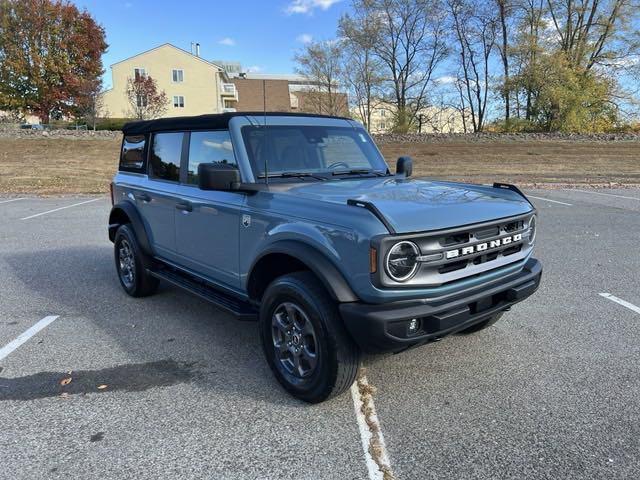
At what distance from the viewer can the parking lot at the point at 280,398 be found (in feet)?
8.30

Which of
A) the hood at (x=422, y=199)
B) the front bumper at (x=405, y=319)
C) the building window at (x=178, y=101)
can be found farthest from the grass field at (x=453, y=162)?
the building window at (x=178, y=101)

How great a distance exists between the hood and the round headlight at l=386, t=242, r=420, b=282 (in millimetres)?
103

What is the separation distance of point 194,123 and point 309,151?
1.06 m

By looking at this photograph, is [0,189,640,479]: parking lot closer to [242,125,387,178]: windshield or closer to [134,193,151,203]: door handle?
[134,193,151,203]: door handle

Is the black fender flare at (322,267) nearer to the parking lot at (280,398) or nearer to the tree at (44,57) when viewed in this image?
the parking lot at (280,398)

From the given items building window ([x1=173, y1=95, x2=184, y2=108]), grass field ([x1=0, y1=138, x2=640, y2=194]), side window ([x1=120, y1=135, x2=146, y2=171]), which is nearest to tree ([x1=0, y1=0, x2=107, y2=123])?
building window ([x1=173, y1=95, x2=184, y2=108])

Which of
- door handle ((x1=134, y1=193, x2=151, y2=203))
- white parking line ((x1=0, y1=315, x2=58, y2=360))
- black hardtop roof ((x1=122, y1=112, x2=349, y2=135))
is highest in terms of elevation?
black hardtop roof ((x1=122, y1=112, x2=349, y2=135))

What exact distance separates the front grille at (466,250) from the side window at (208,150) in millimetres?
1729

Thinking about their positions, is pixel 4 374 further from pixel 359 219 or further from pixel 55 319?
pixel 359 219

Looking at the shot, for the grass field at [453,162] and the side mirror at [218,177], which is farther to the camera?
the grass field at [453,162]

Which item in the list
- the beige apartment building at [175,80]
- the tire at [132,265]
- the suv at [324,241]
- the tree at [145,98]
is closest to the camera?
the suv at [324,241]

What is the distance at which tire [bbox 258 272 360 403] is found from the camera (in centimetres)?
284

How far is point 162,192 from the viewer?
4570mm

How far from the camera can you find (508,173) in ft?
68.5
